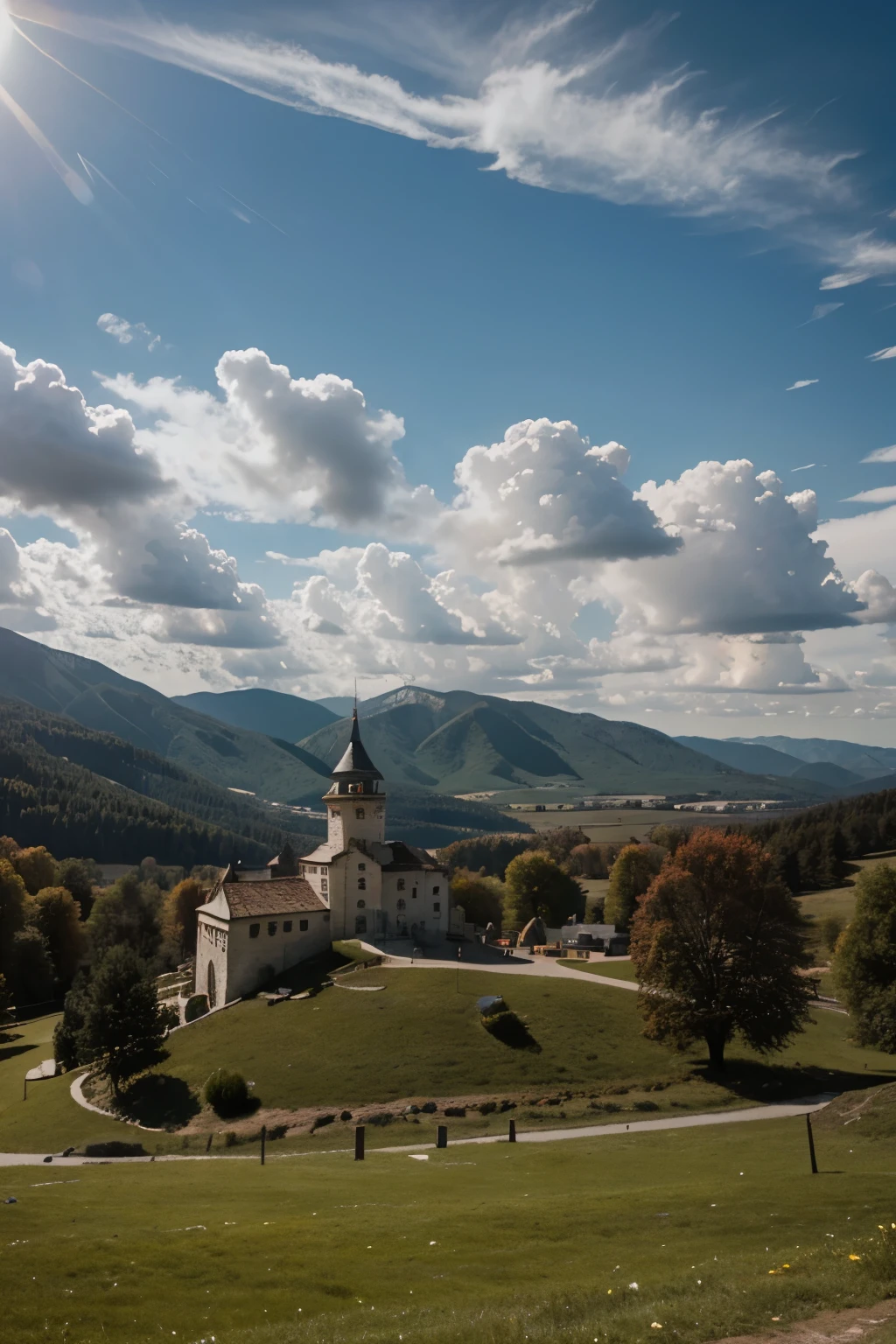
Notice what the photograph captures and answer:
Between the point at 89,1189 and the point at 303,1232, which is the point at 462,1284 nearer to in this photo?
the point at 303,1232

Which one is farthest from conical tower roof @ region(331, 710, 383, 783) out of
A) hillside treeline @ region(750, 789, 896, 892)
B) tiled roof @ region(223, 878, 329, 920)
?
hillside treeline @ region(750, 789, 896, 892)

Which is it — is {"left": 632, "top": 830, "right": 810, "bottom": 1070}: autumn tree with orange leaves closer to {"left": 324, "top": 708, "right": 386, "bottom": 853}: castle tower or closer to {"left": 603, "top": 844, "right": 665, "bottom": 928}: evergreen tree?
{"left": 324, "top": 708, "right": 386, "bottom": 853}: castle tower

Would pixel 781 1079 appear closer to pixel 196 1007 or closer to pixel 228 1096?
pixel 228 1096

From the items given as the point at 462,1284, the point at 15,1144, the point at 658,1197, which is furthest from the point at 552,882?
the point at 462,1284

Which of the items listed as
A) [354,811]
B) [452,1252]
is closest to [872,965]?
[452,1252]

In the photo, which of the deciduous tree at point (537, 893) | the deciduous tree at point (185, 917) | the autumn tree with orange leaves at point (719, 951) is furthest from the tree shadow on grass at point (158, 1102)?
the deciduous tree at point (185, 917)

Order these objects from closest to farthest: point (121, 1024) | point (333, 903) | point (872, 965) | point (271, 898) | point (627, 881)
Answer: point (872, 965)
point (121, 1024)
point (271, 898)
point (333, 903)
point (627, 881)

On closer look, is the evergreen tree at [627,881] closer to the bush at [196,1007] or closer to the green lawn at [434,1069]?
the green lawn at [434,1069]
